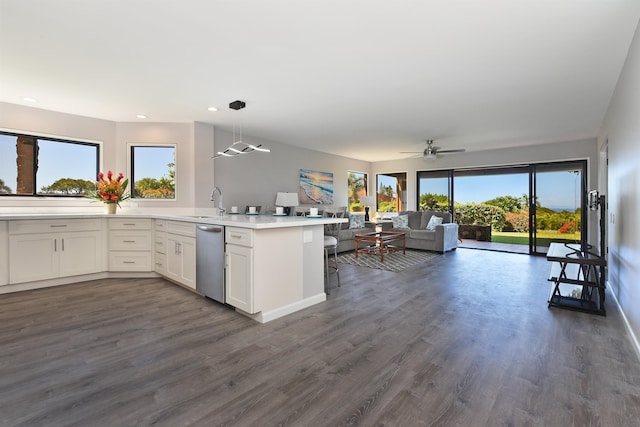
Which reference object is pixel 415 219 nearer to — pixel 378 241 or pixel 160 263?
pixel 378 241

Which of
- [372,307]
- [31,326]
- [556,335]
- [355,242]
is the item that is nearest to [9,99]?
[31,326]

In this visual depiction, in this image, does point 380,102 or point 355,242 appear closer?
point 380,102

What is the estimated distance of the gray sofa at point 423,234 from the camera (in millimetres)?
6621

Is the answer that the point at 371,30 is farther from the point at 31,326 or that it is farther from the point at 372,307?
the point at 31,326

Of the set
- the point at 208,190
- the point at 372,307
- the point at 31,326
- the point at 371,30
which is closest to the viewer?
the point at 371,30

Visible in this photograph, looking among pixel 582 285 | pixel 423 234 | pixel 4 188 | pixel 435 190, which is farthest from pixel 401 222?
pixel 4 188

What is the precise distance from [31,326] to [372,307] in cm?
317

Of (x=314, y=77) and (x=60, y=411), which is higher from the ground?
(x=314, y=77)

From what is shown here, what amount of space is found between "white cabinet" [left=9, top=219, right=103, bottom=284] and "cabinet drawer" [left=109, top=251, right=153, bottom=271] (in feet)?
0.56

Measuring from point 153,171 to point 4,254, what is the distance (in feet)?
7.05

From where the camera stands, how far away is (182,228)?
3.63 metres

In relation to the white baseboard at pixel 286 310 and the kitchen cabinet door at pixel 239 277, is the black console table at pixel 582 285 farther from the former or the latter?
the kitchen cabinet door at pixel 239 277

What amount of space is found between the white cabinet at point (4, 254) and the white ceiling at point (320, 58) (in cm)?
171

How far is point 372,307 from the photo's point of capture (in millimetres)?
3107
